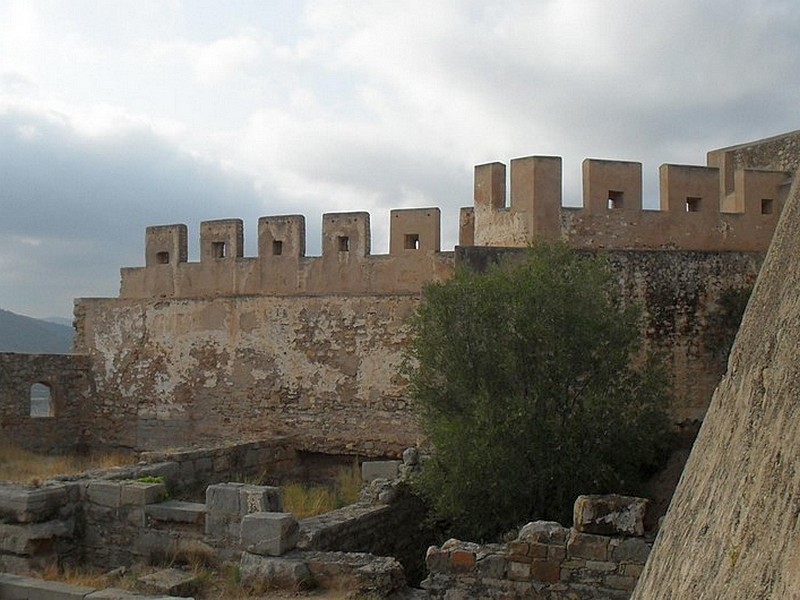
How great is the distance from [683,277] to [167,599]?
9616 millimetres

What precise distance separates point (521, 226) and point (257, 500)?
712cm

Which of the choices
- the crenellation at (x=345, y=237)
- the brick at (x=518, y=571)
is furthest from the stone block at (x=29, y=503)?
the crenellation at (x=345, y=237)

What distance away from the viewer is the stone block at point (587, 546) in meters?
7.73

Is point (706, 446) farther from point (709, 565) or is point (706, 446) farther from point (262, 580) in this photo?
point (262, 580)

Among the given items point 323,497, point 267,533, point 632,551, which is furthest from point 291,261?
point 632,551

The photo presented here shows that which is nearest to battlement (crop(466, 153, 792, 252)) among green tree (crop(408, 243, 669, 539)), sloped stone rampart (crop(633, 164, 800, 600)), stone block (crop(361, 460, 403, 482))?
green tree (crop(408, 243, 669, 539))

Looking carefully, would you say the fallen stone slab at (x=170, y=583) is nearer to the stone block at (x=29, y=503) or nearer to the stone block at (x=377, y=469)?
the stone block at (x=29, y=503)

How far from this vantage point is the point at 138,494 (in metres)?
9.55

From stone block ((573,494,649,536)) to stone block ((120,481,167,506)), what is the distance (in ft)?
16.7

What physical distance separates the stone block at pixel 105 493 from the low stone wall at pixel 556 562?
4.07 m

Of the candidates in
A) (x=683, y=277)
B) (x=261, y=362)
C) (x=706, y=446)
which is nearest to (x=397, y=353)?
(x=261, y=362)

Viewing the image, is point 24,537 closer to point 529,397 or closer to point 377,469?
point 377,469

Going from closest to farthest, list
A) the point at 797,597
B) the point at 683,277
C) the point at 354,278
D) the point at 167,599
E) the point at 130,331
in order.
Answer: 1. the point at 797,597
2. the point at 167,599
3. the point at 683,277
4. the point at 354,278
5. the point at 130,331

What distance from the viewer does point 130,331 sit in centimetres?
1758
